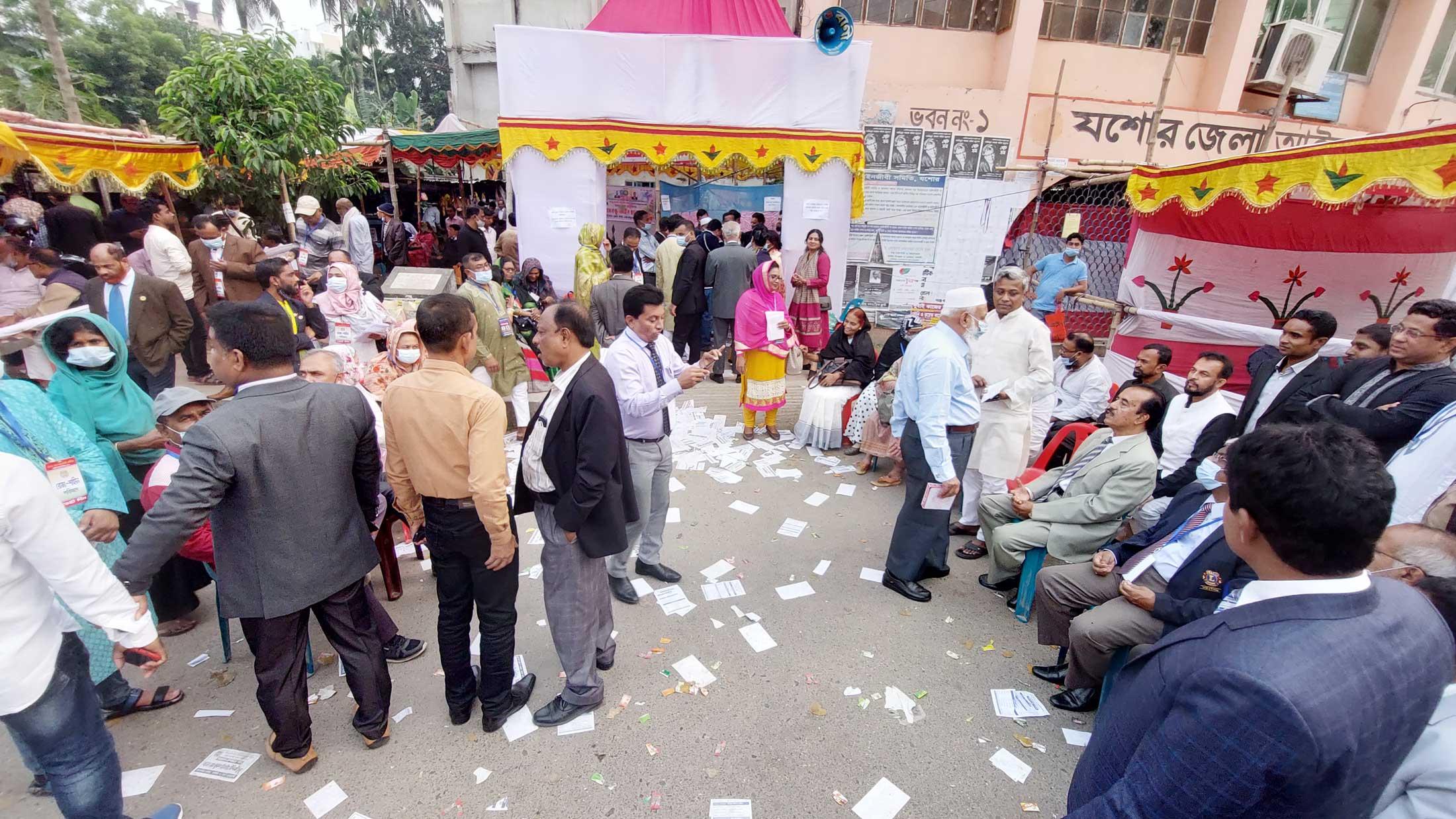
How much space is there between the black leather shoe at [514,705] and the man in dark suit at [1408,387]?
419 centimetres

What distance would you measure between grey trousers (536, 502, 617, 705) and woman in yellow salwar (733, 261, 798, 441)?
3263mm

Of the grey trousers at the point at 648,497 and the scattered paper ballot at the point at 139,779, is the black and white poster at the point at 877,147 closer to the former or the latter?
the grey trousers at the point at 648,497

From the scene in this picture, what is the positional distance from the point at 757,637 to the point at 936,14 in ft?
35.0

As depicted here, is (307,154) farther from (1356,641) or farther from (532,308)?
(1356,641)

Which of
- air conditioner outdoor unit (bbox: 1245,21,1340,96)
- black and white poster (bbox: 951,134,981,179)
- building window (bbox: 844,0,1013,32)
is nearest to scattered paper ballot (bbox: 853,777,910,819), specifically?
black and white poster (bbox: 951,134,981,179)

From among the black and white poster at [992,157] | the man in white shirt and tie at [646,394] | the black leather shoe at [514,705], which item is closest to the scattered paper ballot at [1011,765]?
the man in white shirt and tie at [646,394]

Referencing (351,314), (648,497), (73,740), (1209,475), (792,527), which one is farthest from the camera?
(351,314)

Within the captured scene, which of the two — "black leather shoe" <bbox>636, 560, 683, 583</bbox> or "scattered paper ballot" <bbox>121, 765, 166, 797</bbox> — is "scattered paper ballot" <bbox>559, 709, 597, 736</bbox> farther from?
"scattered paper ballot" <bbox>121, 765, 166, 797</bbox>

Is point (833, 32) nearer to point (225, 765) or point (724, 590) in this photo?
point (724, 590)

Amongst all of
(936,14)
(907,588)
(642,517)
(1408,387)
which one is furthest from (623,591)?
(936,14)

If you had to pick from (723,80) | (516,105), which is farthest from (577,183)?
(723,80)

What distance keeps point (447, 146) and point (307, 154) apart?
3.71 meters

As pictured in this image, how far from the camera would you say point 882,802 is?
2.49 metres

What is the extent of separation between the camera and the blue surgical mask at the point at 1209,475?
9.81ft
